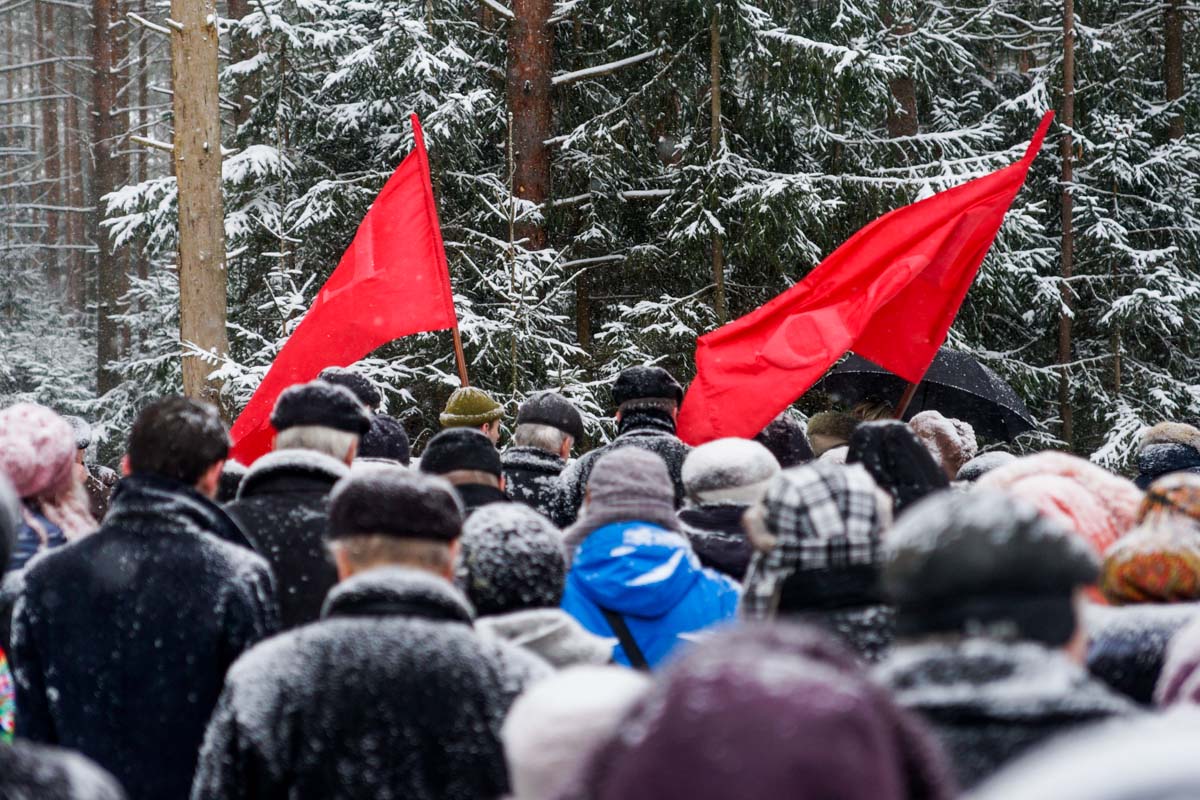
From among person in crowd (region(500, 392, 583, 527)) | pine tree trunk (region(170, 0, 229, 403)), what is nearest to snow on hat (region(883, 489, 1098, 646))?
person in crowd (region(500, 392, 583, 527))

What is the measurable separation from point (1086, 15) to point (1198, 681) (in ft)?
64.0

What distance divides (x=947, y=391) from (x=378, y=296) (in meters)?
4.18

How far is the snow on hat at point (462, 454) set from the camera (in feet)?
16.5

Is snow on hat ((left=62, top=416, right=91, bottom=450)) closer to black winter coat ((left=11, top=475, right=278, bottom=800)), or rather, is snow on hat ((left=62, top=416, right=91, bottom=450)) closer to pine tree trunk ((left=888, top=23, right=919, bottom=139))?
black winter coat ((left=11, top=475, right=278, bottom=800))

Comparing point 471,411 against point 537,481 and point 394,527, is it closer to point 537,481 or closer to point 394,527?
point 537,481

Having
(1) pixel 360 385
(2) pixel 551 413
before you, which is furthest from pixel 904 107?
(1) pixel 360 385

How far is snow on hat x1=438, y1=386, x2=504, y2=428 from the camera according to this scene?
6.55 metres

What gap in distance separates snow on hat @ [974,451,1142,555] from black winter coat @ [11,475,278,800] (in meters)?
2.24

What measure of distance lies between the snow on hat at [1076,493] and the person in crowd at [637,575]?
0.98 m

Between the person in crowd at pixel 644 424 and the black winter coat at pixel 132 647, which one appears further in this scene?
the person in crowd at pixel 644 424

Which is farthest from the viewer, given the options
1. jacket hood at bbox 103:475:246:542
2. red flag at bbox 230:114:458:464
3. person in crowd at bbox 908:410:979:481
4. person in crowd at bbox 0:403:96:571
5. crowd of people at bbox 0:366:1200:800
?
red flag at bbox 230:114:458:464

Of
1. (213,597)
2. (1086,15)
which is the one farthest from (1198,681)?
(1086,15)

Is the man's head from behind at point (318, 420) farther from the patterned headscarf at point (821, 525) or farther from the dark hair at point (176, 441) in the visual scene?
the patterned headscarf at point (821, 525)

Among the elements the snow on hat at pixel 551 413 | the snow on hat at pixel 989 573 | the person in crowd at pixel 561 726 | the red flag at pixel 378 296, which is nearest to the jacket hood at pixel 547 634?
the person in crowd at pixel 561 726
